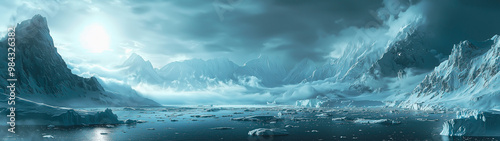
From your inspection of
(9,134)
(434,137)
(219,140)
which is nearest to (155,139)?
(219,140)

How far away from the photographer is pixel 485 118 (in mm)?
68312

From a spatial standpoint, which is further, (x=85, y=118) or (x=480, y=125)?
(x=85, y=118)

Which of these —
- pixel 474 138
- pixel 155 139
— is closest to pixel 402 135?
pixel 474 138

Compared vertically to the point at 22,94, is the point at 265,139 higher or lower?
lower

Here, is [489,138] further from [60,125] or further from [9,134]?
[60,125]

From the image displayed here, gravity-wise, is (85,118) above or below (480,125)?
above

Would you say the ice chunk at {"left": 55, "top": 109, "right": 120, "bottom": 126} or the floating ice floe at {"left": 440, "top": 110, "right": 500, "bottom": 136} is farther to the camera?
the ice chunk at {"left": 55, "top": 109, "right": 120, "bottom": 126}

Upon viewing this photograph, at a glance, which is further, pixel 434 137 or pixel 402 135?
pixel 402 135

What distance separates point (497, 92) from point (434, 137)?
487ft

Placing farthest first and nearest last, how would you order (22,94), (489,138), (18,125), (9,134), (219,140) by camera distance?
(22,94)
(18,125)
(9,134)
(219,140)
(489,138)

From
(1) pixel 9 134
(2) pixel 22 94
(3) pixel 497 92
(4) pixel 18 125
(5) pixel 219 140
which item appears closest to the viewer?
(5) pixel 219 140

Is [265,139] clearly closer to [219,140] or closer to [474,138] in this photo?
[219,140]

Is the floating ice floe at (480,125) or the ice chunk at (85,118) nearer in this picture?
the floating ice floe at (480,125)

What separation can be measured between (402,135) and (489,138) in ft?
53.1
